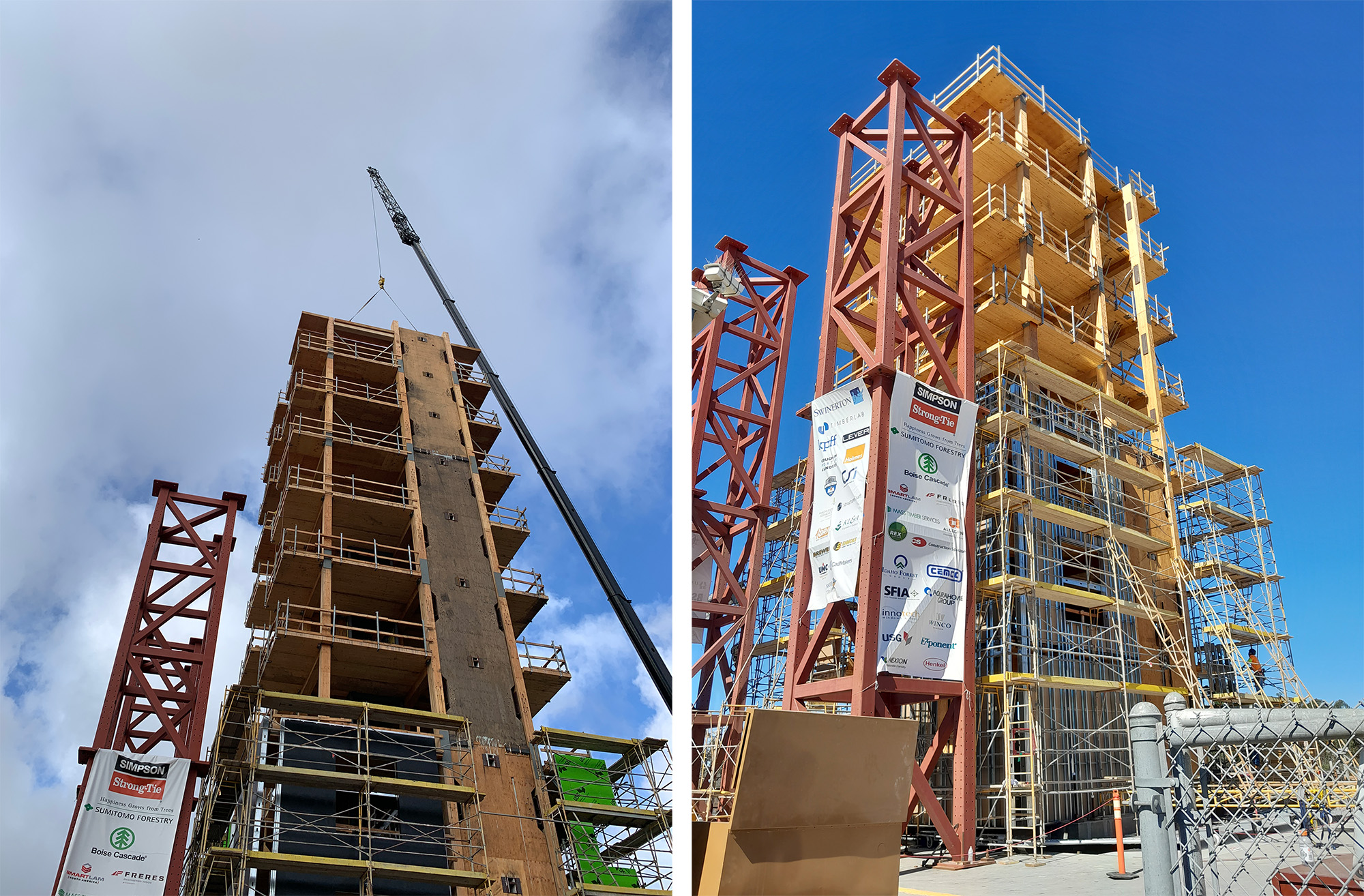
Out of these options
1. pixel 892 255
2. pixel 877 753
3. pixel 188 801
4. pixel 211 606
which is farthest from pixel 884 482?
pixel 211 606

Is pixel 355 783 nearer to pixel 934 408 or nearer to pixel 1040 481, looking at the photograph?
pixel 934 408

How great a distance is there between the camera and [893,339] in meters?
18.5

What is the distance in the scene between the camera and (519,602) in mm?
24688

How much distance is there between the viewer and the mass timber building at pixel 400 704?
16.3 m

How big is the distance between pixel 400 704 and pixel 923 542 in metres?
13.0

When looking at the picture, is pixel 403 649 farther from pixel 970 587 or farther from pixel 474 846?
pixel 970 587

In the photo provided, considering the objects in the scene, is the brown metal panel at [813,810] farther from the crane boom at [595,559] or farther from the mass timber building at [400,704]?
the mass timber building at [400,704]

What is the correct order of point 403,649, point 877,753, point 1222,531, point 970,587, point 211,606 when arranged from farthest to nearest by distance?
point 1222,531 → point 211,606 → point 403,649 → point 970,587 → point 877,753

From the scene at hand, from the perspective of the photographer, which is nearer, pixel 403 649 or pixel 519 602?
pixel 403 649

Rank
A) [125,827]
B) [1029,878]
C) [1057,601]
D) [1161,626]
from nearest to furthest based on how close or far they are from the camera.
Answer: [1029,878] → [125,827] → [1057,601] → [1161,626]

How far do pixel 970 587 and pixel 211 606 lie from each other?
2047 centimetres

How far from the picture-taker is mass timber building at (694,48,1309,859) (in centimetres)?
2002

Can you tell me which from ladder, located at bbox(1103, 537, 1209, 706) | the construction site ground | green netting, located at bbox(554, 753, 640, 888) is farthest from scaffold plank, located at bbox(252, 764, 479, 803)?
ladder, located at bbox(1103, 537, 1209, 706)

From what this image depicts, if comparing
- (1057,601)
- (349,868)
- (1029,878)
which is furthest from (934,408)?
(349,868)
